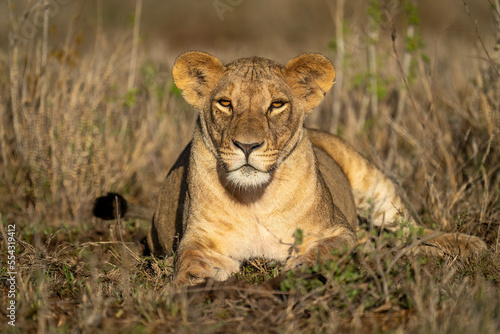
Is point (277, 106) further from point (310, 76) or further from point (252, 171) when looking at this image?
point (252, 171)

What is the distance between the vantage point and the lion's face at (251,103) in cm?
342

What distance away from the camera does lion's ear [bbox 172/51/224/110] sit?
3877 mm

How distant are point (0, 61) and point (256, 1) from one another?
66.9ft

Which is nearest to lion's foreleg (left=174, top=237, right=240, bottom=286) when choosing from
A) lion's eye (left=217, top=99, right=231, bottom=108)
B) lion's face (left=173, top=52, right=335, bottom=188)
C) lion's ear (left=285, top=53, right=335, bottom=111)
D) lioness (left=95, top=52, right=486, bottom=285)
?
lioness (left=95, top=52, right=486, bottom=285)

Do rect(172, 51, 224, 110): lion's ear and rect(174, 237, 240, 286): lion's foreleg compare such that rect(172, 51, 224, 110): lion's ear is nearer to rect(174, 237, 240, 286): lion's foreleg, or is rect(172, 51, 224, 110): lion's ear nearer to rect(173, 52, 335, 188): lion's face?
rect(173, 52, 335, 188): lion's face

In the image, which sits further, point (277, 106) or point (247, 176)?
point (277, 106)

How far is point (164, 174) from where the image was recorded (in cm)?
668

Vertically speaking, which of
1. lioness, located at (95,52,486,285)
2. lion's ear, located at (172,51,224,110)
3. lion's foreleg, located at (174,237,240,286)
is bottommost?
lion's foreleg, located at (174,237,240,286)

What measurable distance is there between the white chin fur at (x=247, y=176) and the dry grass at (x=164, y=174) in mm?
510

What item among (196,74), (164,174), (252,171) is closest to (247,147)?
(252,171)

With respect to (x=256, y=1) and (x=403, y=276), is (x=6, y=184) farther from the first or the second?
(x=256, y=1)

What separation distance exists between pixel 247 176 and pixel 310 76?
34.7 inches

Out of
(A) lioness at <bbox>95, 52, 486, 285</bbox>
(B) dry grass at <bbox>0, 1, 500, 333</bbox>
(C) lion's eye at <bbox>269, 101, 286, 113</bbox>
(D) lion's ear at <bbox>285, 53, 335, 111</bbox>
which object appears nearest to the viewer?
(B) dry grass at <bbox>0, 1, 500, 333</bbox>

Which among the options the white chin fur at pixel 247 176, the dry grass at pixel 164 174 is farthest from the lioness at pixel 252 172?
the dry grass at pixel 164 174
